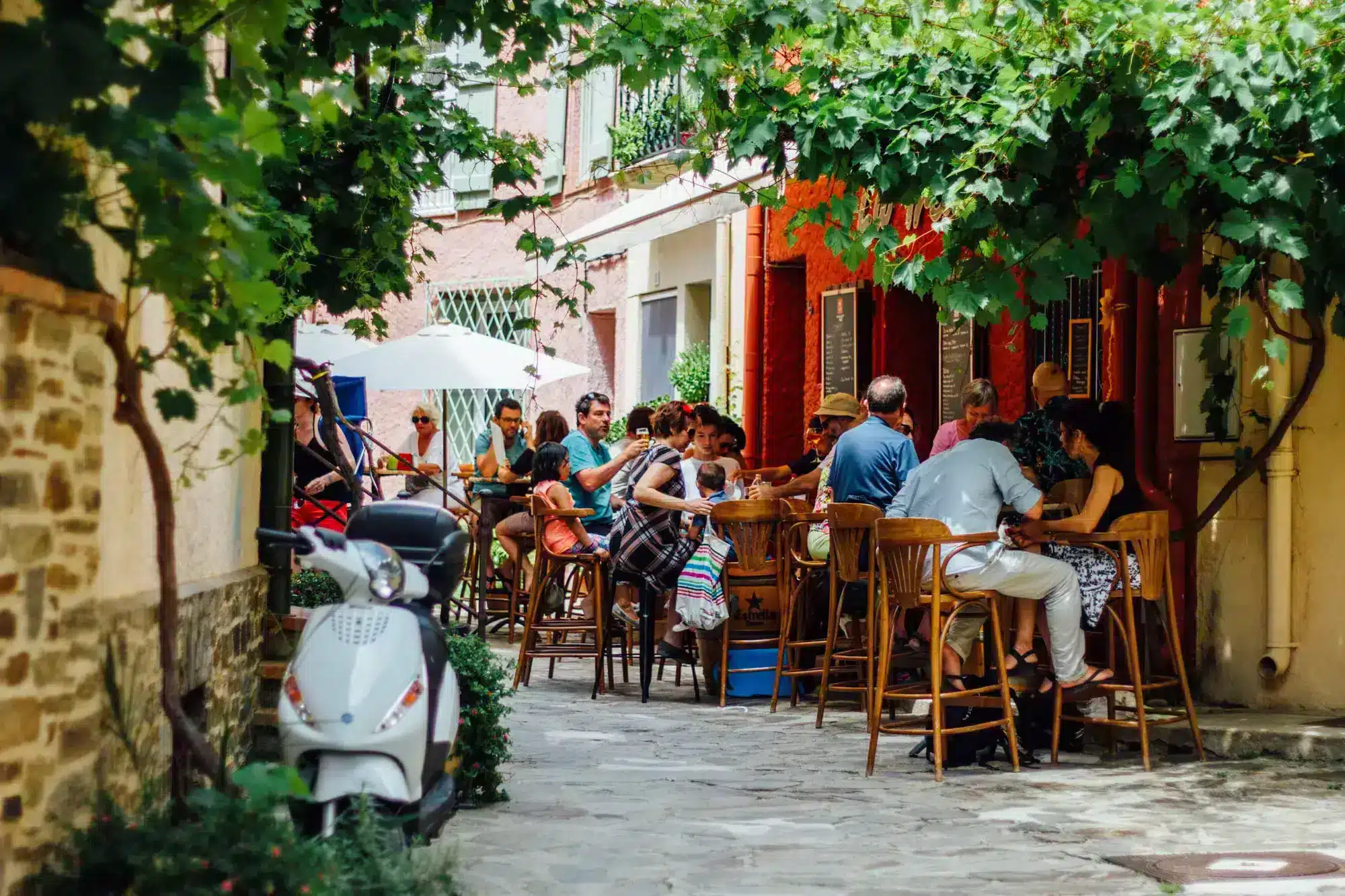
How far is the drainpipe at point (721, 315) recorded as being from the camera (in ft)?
54.5

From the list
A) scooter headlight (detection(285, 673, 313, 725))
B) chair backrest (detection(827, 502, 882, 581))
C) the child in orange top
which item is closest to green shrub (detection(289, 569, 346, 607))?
the child in orange top

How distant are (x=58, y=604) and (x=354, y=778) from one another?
958 millimetres

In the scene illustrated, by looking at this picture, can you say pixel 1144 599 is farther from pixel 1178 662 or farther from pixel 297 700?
pixel 297 700

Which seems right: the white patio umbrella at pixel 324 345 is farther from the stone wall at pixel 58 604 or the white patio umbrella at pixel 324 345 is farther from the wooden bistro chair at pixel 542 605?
the stone wall at pixel 58 604

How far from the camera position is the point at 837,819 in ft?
21.4

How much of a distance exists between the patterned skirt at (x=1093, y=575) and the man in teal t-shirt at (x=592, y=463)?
424cm

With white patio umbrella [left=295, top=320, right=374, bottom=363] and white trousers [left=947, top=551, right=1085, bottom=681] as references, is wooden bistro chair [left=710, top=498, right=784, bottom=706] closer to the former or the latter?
white trousers [left=947, top=551, right=1085, bottom=681]

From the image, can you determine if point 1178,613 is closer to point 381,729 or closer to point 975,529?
point 975,529

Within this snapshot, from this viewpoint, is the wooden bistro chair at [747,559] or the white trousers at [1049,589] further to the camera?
the wooden bistro chair at [747,559]

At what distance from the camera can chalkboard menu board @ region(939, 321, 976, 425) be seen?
1220cm

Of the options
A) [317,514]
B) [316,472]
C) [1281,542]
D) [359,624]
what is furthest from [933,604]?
[316,472]

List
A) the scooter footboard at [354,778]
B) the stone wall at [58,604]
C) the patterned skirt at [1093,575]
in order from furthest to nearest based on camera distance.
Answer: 1. the patterned skirt at [1093,575]
2. the scooter footboard at [354,778]
3. the stone wall at [58,604]

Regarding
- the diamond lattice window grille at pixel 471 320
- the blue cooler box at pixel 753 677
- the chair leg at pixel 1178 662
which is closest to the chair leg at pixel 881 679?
the chair leg at pixel 1178 662

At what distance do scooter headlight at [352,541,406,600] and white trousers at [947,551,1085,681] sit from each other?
343 centimetres
